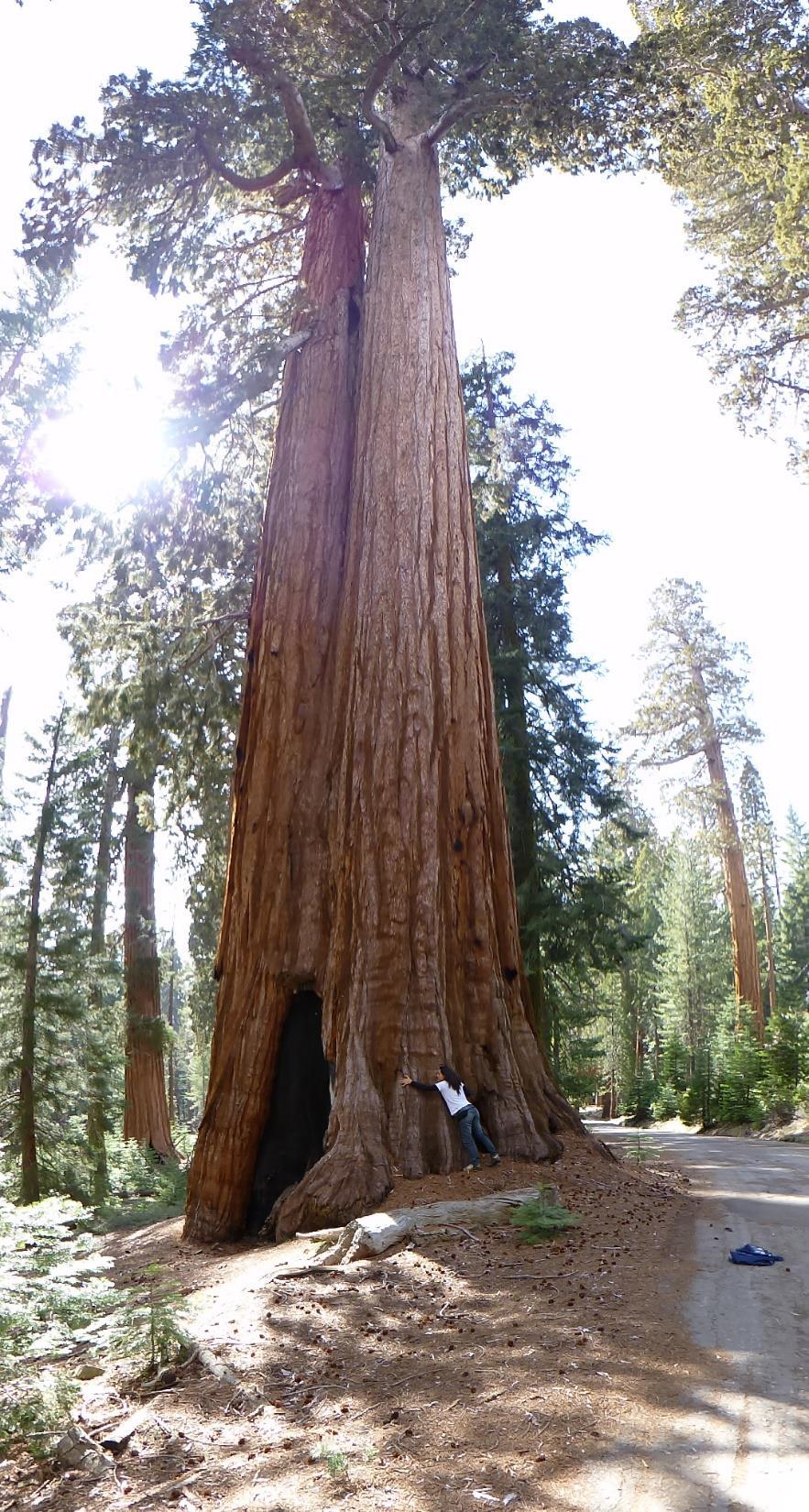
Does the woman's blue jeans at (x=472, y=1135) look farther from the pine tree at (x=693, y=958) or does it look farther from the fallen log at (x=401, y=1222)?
the pine tree at (x=693, y=958)

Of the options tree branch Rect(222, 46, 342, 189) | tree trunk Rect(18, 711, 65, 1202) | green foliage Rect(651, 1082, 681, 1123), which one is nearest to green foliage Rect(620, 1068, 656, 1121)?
green foliage Rect(651, 1082, 681, 1123)

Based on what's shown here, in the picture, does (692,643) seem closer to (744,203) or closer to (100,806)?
(744,203)

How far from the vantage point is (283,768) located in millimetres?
8766

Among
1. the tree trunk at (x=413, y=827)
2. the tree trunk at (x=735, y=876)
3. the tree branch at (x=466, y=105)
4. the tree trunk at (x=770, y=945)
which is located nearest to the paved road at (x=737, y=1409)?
the tree trunk at (x=413, y=827)

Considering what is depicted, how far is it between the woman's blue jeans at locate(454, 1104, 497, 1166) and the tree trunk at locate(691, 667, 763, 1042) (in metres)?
20.1

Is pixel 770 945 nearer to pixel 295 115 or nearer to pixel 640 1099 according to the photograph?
pixel 640 1099

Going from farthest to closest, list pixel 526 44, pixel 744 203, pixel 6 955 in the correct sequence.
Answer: pixel 744 203
pixel 6 955
pixel 526 44

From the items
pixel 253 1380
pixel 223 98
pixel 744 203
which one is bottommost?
pixel 253 1380

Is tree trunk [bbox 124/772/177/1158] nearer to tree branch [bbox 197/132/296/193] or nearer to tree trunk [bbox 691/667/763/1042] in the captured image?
tree branch [bbox 197/132/296/193]

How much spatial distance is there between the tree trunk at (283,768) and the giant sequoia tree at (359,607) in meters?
0.02

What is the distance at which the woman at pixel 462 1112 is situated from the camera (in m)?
7.06

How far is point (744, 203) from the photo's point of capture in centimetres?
1477

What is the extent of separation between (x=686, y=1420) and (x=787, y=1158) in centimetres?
975

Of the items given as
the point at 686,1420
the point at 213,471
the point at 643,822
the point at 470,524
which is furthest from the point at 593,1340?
the point at 643,822
